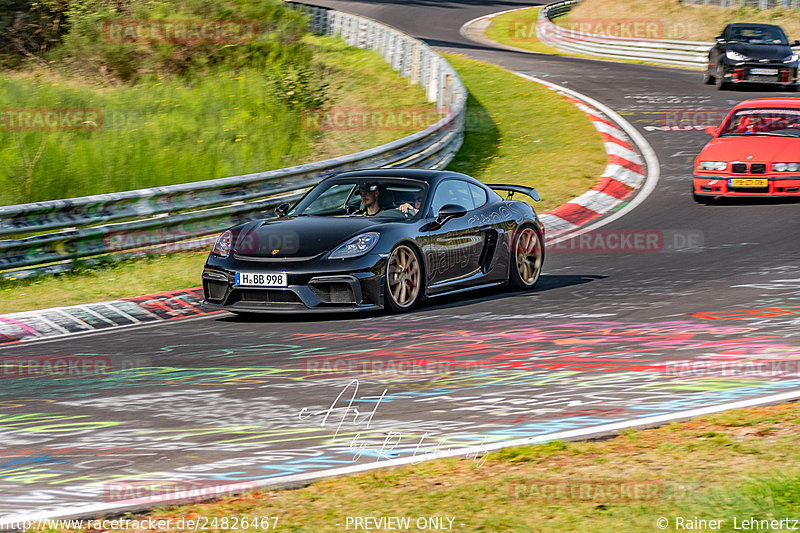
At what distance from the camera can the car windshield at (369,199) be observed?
10.3m

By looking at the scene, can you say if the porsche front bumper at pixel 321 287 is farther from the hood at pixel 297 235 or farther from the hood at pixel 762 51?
the hood at pixel 762 51

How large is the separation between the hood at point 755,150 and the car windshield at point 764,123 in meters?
0.30

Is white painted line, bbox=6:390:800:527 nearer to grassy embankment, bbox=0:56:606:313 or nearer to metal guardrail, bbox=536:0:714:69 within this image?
grassy embankment, bbox=0:56:606:313

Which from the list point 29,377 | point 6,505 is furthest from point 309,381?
point 6,505

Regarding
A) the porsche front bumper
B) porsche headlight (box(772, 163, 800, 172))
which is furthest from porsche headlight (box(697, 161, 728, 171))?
the porsche front bumper

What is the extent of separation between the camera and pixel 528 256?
11.2 m

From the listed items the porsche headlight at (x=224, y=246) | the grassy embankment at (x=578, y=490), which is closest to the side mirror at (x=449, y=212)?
the porsche headlight at (x=224, y=246)

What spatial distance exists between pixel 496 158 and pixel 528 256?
27.0 feet

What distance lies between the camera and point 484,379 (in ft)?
22.5

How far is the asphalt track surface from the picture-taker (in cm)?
530

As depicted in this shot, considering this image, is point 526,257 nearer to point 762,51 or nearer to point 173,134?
point 173,134

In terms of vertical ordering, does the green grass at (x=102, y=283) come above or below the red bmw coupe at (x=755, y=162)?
below

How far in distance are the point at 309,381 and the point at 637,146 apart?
1454cm

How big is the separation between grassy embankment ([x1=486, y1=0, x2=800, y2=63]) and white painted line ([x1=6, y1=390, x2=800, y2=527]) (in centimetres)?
3108
